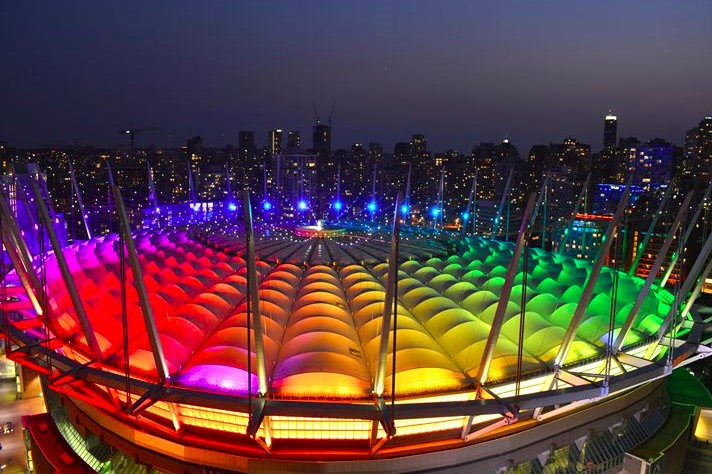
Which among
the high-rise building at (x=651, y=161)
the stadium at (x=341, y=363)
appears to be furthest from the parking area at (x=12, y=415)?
the high-rise building at (x=651, y=161)

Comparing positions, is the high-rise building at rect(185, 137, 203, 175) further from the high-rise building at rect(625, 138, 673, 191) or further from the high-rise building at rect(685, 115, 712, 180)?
the high-rise building at rect(685, 115, 712, 180)

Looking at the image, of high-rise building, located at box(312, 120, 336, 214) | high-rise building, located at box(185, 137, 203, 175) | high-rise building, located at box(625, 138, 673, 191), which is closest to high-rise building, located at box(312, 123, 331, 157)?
high-rise building, located at box(312, 120, 336, 214)

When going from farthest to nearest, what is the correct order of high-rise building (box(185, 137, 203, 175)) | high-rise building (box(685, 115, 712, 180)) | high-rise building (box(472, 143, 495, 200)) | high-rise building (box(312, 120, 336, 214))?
high-rise building (box(685, 115, 712, 180))
high-rise building (box(472, 143, 495, 200))
high-rise building (box(185, 137, 203, 175))
high-rise building (box(312, 120, 336, 214))

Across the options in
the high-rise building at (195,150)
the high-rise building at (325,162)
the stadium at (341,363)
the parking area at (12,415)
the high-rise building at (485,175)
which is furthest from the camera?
the high-rise building at (485,175)

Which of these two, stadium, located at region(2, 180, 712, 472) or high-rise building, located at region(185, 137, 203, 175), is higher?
high-rise building, located at region(185, 137, 203, 175)

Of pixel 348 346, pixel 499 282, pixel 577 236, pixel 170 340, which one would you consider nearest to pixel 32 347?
pixel 170 340

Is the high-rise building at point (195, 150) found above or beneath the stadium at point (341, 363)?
above

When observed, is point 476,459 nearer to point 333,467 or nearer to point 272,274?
point 333,467

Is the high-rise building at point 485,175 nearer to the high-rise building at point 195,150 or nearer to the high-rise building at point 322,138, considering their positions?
the high-rise building at point 322,138

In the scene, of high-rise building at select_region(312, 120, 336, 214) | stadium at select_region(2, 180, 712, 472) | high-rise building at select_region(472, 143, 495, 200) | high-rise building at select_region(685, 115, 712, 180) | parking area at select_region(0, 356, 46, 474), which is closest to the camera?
stadium at select_region(2, 180, 712, 472)
